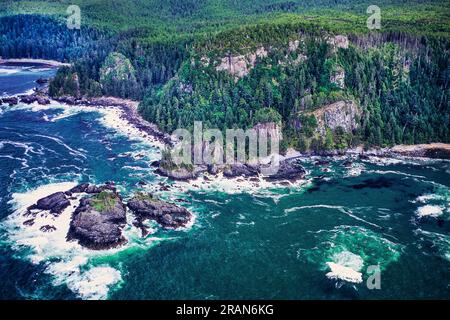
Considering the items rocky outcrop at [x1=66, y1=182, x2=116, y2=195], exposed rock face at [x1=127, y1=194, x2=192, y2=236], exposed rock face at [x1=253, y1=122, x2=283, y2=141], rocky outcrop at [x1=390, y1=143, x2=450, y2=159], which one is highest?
exposed rock face at [x1=253, y1=122, x2=283, y2=141]

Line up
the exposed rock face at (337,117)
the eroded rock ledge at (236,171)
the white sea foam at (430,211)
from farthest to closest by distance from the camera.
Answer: the exposed rock face at (337,117)
the eroded rock ledge at (236,171)
the white sea foam at (430,211)

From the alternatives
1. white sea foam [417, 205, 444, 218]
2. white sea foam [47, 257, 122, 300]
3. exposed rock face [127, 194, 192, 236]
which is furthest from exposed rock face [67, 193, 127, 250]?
white sea foam [417, 205, 444, 218]

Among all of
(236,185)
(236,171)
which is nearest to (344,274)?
(236,185)

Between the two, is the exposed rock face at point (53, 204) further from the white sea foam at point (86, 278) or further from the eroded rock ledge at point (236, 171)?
the eroded rock ledge at point (236, 171)

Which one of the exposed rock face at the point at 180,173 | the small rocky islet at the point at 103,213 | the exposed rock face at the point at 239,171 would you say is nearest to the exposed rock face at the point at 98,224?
the small rocky islet at the point at 103,213

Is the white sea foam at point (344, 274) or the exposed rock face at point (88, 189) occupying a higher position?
the exposed rock face at point (88, 189)

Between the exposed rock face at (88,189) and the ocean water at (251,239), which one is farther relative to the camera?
the exposed rock face at (88,189)

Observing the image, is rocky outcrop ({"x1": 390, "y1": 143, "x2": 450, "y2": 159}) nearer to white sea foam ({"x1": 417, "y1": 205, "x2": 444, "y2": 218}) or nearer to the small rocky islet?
white sea foam ({"x1": 417, "y1": 205, "x2": 444, "y2": 218})
